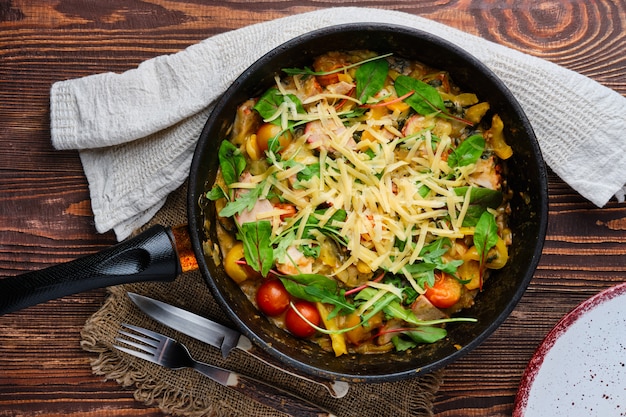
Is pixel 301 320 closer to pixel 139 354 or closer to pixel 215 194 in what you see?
pixel 215 194

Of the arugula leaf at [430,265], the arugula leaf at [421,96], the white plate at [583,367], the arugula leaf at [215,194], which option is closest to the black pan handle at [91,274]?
the arugula leaf at [215,194]

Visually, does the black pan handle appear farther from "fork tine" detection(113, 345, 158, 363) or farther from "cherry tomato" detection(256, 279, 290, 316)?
"fork tine" detection(113, 345, 158, 363)

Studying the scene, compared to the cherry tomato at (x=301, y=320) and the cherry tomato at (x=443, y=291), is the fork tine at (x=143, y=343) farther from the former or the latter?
the cherry tomato at (x=443, y=291)

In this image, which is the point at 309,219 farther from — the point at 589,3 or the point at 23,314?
the point at 589,3

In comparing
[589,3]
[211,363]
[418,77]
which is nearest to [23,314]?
[211,363]

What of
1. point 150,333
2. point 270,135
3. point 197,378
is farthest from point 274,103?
point 197,378

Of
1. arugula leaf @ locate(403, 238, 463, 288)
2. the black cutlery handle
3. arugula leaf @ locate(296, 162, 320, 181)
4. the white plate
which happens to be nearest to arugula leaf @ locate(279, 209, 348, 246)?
arugula leaf @ locate(296, 162, 320, 181)
